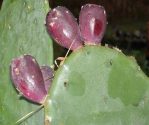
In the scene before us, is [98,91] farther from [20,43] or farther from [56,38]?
[20,43]

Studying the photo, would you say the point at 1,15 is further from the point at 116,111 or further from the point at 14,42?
the point at 116,111

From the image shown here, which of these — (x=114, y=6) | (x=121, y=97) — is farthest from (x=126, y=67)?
Answer: (x=114, y=6)

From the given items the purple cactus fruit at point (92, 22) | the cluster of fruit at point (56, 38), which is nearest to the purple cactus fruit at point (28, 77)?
the cluster of fruit at point (56, 38)

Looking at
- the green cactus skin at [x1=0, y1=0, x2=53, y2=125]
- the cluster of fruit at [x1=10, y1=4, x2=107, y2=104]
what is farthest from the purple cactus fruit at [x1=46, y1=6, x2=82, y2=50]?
the green cactus skin at [x1=0, y1=0, x2=53, y2=125]

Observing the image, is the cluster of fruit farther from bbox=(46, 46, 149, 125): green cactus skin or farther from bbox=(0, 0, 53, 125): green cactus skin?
bbox=(0, 0, 53, 125): green cactus skin

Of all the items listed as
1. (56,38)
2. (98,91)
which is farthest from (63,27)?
(98,91)

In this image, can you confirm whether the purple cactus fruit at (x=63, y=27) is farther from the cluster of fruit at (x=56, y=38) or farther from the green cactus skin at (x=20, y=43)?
the green cactus skin at (x=20, y=43)
